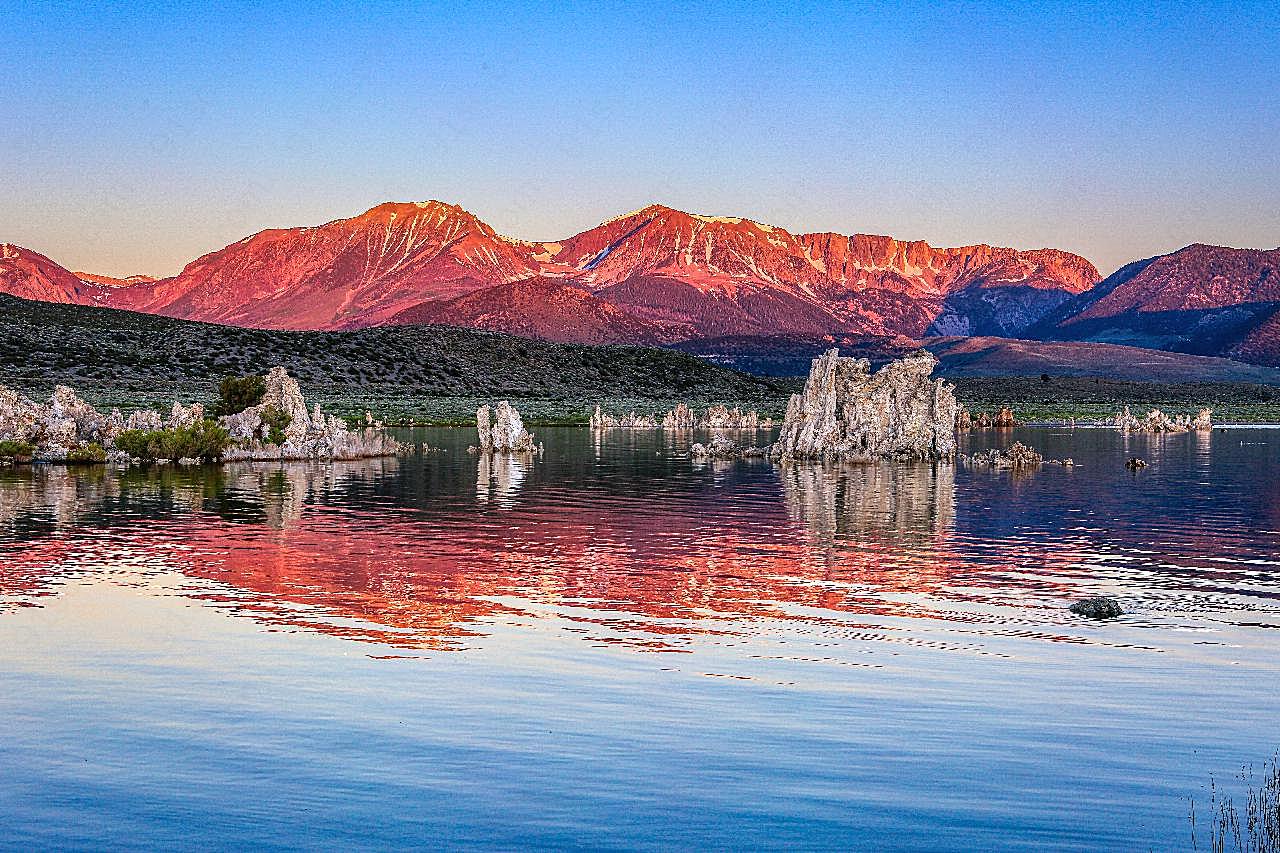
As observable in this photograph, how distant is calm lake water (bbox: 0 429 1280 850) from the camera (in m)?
11.3

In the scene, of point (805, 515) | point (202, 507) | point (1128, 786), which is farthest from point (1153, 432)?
point (1128, 786)

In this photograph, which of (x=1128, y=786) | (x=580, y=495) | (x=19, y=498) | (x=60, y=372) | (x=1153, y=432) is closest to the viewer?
(x=1128, y=786)

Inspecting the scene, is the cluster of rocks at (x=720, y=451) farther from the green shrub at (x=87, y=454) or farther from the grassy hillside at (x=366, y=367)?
the grassy hillside at (x=366, y=367)

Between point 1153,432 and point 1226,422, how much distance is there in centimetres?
2698

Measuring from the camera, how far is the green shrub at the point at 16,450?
54625 mm

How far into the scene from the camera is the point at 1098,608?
67.5ft

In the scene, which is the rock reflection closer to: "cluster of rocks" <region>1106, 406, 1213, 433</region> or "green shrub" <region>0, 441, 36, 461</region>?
"green shrub" <region>0, 441, 36, 461</region>

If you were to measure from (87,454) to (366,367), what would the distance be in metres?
95.3

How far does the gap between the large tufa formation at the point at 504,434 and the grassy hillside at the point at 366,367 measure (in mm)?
35621

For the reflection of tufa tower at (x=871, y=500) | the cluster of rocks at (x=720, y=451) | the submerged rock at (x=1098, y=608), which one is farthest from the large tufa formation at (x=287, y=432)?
the submerged rock at (x=1098, y=608)

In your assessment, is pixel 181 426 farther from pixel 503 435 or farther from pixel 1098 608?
pixel 1098 608

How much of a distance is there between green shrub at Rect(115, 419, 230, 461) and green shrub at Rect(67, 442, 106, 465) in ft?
3.01

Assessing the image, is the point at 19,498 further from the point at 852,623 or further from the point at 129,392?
the point at 129,392

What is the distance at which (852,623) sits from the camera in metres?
19.9
